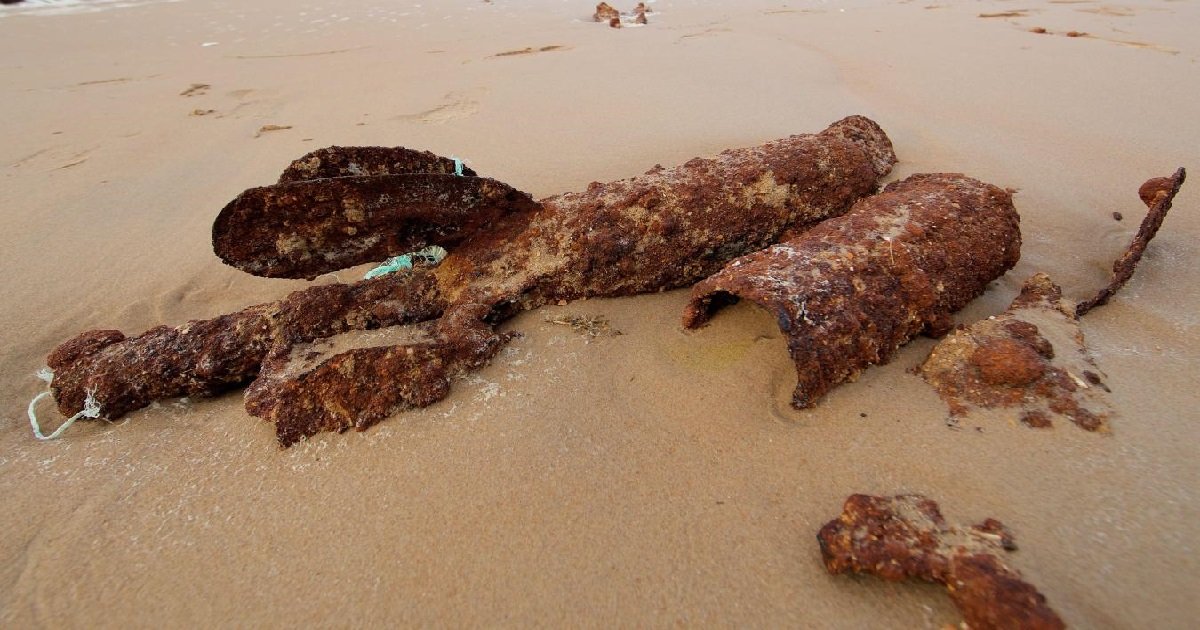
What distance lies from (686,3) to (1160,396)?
876 cm

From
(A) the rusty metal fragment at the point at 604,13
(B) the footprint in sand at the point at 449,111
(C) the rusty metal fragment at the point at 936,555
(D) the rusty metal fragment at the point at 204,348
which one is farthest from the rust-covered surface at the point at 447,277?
(A) the rusty metal fragment at the point at 604,13

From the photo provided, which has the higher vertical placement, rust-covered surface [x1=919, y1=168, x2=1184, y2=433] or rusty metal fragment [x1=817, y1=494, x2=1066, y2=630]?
rust-covered surface [x1=919, y1=168, x2=1184, y2=433]

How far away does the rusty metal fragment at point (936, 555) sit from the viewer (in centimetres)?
120

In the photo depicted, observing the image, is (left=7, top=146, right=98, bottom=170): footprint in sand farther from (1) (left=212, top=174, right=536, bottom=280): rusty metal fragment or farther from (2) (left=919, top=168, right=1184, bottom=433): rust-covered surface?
(2) (left=919, top=168, right=1184, bottom=433): rust-covered surface

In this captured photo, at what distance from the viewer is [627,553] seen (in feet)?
4.99

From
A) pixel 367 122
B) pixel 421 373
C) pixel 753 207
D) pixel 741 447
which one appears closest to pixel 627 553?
pixel 741 447

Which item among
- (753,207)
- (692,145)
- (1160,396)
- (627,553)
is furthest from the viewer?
(692,145)

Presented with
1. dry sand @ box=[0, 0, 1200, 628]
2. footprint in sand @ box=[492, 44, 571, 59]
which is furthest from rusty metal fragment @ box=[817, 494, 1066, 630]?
footprint in sand @ box=[492, 44, 571, 59]

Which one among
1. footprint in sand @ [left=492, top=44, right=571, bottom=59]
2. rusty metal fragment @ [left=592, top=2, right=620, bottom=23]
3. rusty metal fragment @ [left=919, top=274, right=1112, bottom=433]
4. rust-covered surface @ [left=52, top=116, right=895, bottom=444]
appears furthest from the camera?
rusty metal fragment @ [left=592, top=2, right=620, bottom=23]

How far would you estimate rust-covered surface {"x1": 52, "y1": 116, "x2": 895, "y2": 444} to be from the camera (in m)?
1.93

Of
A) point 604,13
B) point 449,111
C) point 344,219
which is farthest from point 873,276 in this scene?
point 604,13

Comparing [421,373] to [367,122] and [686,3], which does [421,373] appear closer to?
[367,122]

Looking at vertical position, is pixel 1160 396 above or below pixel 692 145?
below

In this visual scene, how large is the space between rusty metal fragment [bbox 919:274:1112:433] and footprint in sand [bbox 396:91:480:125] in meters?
3.91
